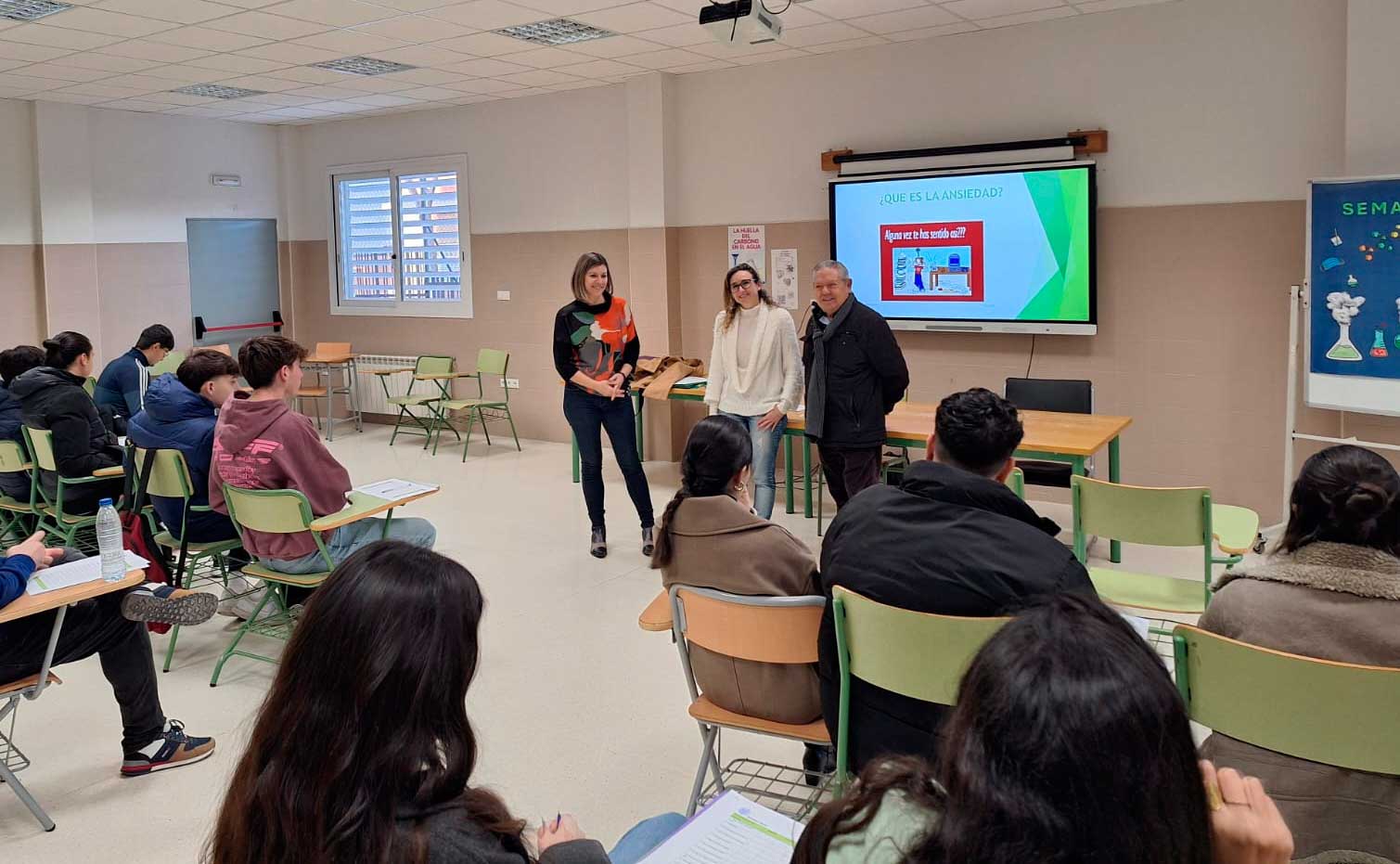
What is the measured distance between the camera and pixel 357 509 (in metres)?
3.97

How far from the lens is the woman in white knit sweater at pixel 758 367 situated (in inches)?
214

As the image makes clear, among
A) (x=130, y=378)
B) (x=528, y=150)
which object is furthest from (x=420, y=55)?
(x=130, y=378)

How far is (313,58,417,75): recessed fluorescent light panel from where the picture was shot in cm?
729

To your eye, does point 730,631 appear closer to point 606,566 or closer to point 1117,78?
point 606,566

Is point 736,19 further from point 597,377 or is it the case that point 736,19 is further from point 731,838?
point 731,838

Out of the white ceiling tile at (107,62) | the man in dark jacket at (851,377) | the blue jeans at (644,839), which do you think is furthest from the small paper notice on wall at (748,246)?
the blue jeans at (644,839)

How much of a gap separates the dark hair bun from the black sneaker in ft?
10.8

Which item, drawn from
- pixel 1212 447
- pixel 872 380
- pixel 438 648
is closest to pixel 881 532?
pixel 438 648

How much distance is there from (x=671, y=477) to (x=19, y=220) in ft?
19.1

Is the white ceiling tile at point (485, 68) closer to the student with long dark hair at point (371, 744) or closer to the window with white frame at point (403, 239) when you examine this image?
the window with white frame at point (403, 239)

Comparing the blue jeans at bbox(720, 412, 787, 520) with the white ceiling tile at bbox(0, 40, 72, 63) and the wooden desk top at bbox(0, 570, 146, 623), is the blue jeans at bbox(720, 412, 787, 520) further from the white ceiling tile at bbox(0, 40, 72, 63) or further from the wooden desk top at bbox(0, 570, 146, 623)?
the white ceiling tile at bbox(0, 40, 72, 63)

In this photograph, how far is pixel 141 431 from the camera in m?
4.46

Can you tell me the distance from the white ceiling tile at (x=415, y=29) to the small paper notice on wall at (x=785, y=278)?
2.57 m

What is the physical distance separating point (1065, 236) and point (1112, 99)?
0.80 m
